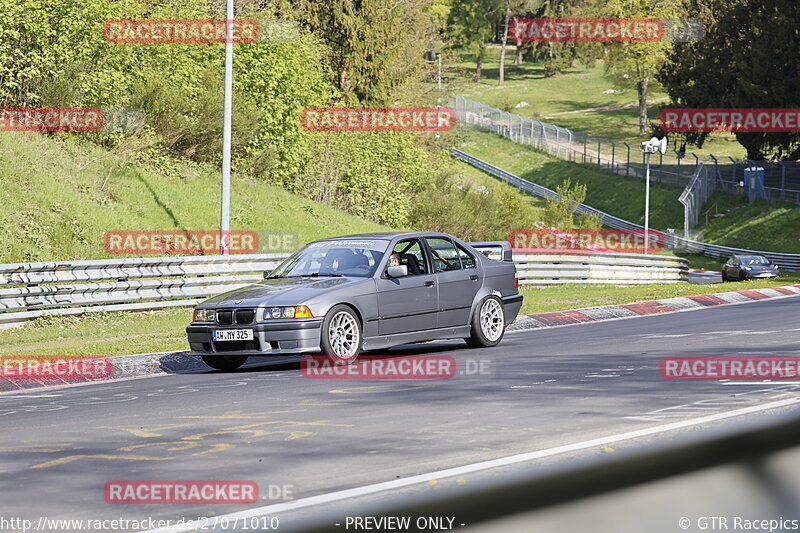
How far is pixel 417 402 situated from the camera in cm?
930

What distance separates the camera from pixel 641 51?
312 ft

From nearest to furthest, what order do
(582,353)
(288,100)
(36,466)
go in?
(36,466) → (582,353) → (288,100)

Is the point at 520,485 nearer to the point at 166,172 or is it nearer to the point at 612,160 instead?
the point at 166,172

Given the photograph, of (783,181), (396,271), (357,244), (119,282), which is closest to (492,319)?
(396,271)

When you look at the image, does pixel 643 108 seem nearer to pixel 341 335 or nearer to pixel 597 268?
pixel 597 268

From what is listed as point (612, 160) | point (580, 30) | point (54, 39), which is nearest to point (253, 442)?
point (54, 39)

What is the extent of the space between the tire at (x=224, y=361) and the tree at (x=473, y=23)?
118 m

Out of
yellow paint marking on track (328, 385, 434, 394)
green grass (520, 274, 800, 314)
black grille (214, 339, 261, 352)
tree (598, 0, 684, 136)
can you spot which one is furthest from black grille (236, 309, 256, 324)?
tree (598, 0, 684, 136)

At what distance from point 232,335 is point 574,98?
371ft

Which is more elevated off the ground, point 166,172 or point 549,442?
point 166,172

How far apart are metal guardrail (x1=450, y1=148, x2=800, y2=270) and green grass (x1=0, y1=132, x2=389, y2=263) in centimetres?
2310

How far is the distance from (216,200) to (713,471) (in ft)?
97.9

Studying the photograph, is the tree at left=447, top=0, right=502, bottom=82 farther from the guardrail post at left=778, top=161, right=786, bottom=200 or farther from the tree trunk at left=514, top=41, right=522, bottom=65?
the guardrail post at left=778, top=161, right=786, bottom=200

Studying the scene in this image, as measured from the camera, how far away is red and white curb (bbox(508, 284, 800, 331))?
19.2 metres
